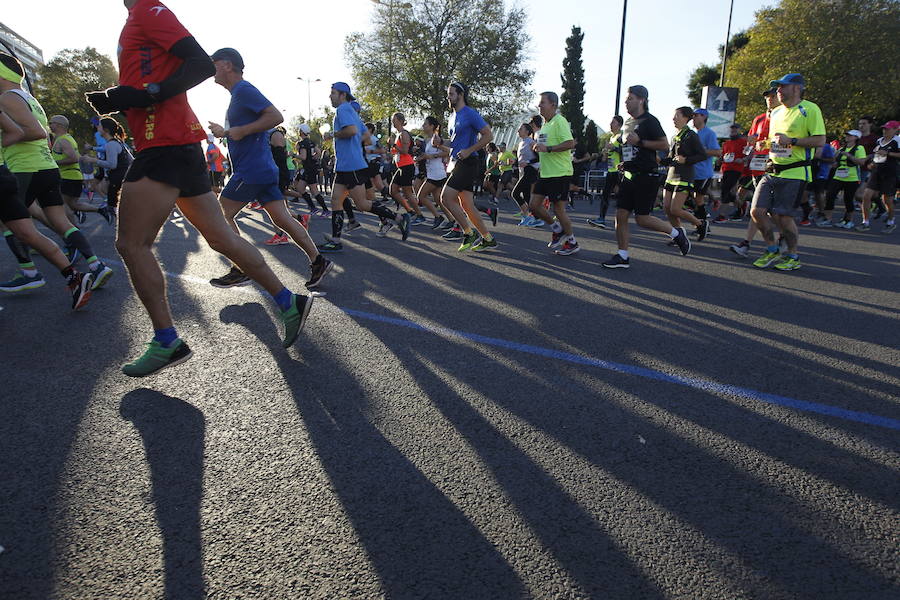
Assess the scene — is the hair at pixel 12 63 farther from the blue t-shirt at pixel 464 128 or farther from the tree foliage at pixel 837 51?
the tree foliage at pixel 837 51

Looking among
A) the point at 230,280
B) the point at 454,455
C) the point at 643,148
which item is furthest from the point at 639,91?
the point at 454,455

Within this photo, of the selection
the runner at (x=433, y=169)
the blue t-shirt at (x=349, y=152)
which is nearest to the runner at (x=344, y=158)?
the blue t-shirt at (x=349, y=152)

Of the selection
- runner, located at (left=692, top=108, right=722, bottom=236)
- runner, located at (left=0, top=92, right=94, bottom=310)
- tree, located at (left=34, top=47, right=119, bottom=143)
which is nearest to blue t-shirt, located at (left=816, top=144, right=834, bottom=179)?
runner, located at (left=692, top=108, right=722, bottom=236)

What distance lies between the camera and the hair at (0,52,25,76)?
15.2ft

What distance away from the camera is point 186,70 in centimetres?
293

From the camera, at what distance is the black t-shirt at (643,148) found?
6297 mm

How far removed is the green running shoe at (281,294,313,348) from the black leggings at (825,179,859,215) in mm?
11902

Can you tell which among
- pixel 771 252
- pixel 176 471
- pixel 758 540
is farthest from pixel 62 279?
pixel 771 252

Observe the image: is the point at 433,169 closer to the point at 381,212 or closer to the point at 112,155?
the point at 381,212

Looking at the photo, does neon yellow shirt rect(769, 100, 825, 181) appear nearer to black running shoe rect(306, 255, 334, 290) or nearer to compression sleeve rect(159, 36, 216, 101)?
black running shoe rect(306, 255, 334, 290)

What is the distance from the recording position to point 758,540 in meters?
1.78

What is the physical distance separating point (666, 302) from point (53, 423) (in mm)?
4392

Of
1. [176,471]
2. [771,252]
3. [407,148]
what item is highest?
[407,148]

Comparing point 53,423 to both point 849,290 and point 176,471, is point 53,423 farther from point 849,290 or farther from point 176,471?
point 849,290
